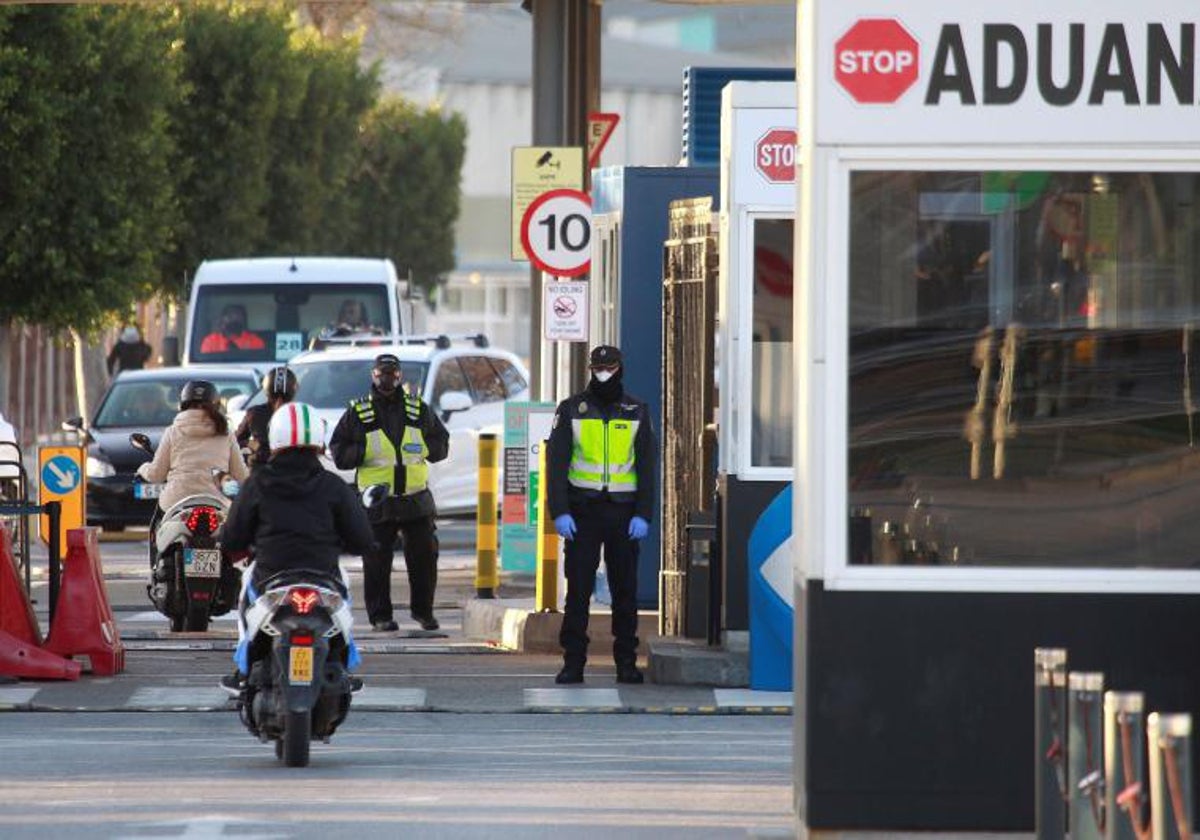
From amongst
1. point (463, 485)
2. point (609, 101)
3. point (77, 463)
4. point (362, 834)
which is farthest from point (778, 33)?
point (362, 834)

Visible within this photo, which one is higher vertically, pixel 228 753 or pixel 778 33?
pixel 778 33

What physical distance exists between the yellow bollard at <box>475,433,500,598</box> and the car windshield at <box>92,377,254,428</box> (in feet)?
28.3

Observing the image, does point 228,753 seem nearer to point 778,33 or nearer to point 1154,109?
point 1154,109

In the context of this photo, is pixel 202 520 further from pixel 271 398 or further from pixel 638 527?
pixel 638 527

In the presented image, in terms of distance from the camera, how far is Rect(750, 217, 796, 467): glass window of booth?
15664 mm

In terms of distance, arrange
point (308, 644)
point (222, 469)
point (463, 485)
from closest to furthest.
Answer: point (308, 644)
point (222, 469)
point (463, 485)

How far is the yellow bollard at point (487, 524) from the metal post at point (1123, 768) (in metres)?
12.5

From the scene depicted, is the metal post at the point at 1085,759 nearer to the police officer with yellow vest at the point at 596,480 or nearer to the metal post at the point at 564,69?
the police officer with yellow vest at the point at 596,480

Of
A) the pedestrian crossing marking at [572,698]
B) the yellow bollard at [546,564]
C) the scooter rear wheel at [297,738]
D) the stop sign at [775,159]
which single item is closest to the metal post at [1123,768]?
the scooter rear wheel at [297,738]

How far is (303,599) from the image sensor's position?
1241 cm

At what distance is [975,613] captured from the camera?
9.45m

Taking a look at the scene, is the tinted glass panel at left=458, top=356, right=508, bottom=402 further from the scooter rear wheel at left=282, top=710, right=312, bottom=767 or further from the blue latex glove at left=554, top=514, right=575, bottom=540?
the scooter rear wheel at left=282, top=710, right=312, bottom=767

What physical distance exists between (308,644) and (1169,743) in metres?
5.92

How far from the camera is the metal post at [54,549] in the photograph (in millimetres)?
16531
